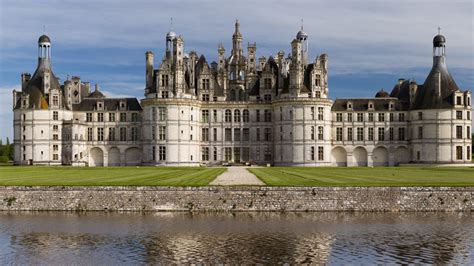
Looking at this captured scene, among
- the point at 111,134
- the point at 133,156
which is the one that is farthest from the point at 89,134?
the point at 133,156

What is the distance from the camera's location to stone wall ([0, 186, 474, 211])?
38.3m

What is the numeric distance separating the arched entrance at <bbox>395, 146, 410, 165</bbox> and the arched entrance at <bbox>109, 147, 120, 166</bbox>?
36.1 meters

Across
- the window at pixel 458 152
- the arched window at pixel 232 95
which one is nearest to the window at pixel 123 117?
the arched window at pixel 232 95

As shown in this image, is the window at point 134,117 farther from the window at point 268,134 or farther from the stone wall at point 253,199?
the stone wall at point 253,199

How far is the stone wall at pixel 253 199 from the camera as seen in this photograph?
3831 cm

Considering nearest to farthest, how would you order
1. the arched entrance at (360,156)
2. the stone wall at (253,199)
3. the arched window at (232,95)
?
the stone wall at (253,199) → the arched entrance at (360,156) → the arched window at (232,95)

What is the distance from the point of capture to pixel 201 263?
78.1 ft

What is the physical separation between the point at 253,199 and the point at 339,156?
1939 inches

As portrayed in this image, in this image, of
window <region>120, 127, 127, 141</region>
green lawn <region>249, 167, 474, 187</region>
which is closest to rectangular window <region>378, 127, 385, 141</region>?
green lawn <region>249, 167, 474, 187</region>

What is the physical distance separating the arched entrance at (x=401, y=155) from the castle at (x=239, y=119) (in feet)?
0.42

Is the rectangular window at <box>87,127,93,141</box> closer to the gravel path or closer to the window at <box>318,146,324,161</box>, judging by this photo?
the window at <box>318,146,324,161</box>

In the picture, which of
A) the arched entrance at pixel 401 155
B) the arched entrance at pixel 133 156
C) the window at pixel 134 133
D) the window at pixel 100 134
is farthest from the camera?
the window at pixel 100 134

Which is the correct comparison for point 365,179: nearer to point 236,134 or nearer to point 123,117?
point 236,134

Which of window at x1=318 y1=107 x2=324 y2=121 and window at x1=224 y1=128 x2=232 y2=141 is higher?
window at x1=318 y1=107 x2=324 y2=121
